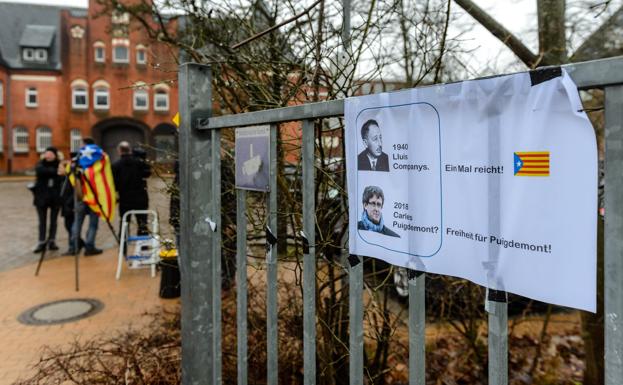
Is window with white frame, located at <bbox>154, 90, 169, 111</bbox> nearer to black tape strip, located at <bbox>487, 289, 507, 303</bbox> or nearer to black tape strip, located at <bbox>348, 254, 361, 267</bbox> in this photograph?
black tape strip, located at <bbox>348, 254, 361, 267</bbox>

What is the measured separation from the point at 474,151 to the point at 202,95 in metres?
1.27

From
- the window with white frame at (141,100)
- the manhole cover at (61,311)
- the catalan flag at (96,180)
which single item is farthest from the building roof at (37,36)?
the manhole cover at (61,311)

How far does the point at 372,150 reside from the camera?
131 cm

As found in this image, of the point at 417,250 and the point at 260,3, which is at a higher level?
the point at 260,3

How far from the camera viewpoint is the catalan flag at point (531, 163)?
0.94 m

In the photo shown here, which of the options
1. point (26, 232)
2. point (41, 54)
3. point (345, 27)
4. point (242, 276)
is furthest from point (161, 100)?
point (242, 276)

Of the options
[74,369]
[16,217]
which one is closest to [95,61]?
[16,217]

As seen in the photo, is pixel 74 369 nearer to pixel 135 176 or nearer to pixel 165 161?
pixel 165 161

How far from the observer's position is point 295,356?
10.8 ft

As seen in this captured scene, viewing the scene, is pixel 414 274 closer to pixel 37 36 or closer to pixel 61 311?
pixel 61 311

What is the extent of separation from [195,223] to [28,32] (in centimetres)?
4329

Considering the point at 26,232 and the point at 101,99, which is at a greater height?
the point at 101,99

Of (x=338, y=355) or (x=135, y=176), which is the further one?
(x=135, y=176)

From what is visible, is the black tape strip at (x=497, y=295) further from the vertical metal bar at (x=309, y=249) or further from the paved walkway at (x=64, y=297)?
the paved walkway at (x=64, y=297)
